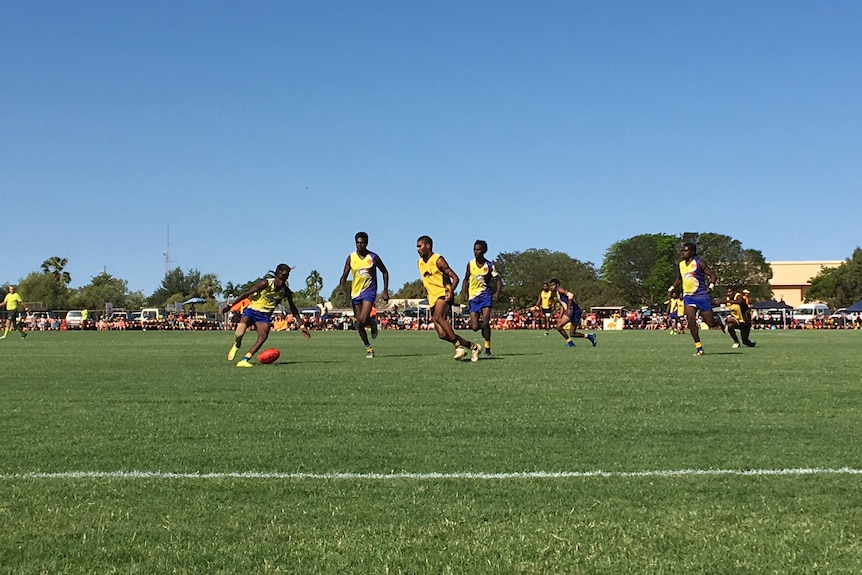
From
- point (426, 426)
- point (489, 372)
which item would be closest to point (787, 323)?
point (489, 372)

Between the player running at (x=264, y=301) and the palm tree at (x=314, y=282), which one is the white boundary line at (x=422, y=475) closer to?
the player running at (x=264, y=301)

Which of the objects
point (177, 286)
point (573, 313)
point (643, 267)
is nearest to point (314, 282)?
point (177, 286)

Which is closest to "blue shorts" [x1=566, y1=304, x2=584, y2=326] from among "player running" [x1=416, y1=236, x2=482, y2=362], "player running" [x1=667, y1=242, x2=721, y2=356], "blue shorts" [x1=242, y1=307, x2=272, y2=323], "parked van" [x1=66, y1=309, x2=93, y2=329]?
"player running" [x1=667, y1=242, x2=721, y2=356]

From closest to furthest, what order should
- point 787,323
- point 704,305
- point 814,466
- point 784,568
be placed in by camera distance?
point 784,568 < point 814,466 < point 704,305 < point 787,323

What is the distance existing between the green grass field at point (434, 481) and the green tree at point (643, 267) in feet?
361

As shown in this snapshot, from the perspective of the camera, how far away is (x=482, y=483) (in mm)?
5340

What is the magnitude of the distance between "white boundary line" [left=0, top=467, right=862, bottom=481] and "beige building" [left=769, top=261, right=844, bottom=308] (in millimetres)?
165981

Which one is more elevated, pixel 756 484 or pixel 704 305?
pixel 704 305

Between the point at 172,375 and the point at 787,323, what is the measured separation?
66749 millimetres

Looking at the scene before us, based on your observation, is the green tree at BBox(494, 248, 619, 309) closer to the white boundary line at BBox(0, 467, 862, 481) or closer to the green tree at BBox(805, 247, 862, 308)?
the green tree at BBox(805, 247, 862, 308)

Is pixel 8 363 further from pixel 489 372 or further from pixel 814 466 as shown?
pixel 814 466

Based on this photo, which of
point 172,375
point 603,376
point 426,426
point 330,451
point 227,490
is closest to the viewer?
point 227,490

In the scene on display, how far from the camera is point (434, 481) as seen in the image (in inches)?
212

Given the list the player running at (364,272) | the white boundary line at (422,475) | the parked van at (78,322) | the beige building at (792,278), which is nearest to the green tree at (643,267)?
the beige building at (792,278)
